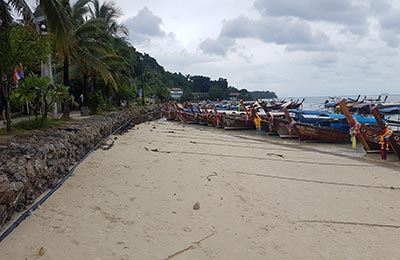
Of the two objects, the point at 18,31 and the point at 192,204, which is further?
the point at 18,31

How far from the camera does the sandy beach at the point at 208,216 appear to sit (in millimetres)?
4551

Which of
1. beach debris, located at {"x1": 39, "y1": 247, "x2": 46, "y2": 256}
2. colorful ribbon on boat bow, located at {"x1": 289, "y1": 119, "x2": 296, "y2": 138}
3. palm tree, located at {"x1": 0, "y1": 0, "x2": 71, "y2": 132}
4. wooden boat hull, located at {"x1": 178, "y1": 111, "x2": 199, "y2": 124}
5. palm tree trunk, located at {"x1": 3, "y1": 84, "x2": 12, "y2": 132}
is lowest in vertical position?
wooden boat hull, located at {"x1": 178, "y1": 111, "x2": 199, "y2": 124}

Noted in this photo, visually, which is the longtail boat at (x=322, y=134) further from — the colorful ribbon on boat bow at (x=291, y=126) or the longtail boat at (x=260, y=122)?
the longtail boat at (x=260, y=122)

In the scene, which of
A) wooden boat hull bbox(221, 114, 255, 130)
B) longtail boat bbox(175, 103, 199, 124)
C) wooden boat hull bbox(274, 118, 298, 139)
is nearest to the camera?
wooden boat hull bbox(274, 118, 298, 139)

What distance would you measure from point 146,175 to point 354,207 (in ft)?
15.4

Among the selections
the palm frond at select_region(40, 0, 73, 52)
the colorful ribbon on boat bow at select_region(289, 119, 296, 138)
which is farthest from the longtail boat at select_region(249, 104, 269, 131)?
the palm frond at select_region(40, 0, 73, 52)

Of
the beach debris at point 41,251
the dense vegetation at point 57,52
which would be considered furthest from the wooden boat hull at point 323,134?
the beach debris at point 41,251

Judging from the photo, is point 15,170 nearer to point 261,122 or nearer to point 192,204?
point 192,204

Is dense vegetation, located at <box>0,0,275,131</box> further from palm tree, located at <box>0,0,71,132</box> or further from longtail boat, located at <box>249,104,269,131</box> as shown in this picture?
longtail boat, located at <box>249,104,269,131</box>

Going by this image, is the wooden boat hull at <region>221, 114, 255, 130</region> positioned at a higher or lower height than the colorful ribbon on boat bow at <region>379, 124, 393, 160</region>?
lower

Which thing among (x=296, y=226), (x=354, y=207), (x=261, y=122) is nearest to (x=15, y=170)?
(x=296, y=226)

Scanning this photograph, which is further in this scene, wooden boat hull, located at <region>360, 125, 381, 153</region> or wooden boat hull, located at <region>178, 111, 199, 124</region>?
wooden boat hull, located at <region>178, 111, 199, 124</region>

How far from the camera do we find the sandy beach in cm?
455

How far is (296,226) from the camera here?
5516mm
